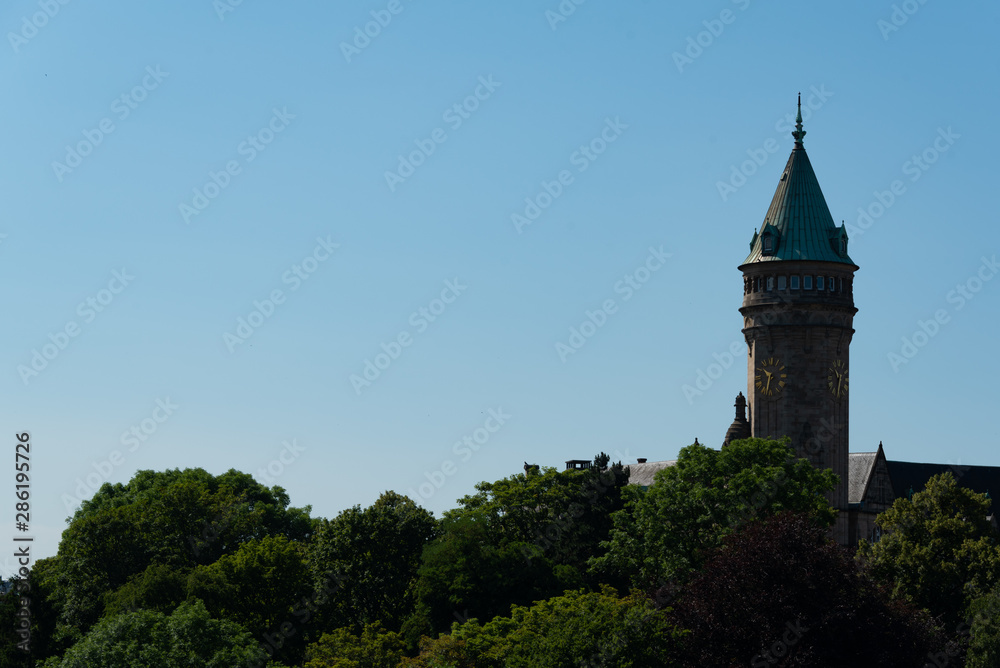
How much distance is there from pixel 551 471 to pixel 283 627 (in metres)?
20.5

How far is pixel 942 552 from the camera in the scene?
6769cm

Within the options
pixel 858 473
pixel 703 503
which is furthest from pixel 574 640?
pixel 858 473

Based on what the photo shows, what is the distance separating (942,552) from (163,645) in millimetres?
34347

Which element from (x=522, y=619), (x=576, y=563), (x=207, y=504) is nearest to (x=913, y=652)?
(x=522, y=619)

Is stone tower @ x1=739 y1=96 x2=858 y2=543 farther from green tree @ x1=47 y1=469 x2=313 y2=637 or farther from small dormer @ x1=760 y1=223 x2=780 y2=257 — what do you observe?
green tree @ x1=47 y1=469 x2=313 y2=637

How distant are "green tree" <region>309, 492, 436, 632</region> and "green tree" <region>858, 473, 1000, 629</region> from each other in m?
24.6

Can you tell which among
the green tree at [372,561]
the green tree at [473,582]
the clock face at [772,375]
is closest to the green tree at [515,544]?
the green tree at [473,582]

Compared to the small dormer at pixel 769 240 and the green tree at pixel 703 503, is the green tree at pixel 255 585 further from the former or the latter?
the small dormer at pixel 769 240

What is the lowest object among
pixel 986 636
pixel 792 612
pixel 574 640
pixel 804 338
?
pixel 574 640

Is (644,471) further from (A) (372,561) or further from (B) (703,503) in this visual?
(B) (703,503)

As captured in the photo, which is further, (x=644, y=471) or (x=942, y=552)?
(x=644, y=471)

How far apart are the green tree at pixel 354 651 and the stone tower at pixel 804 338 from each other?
40.4m

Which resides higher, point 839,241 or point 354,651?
point 839,241

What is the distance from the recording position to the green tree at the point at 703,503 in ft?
218
